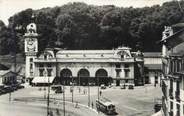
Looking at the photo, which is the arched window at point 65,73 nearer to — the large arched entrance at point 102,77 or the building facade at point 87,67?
the building facade at point 87,67

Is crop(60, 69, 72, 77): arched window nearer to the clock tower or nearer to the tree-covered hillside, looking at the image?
the clock tower

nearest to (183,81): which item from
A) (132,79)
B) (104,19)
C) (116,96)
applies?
(116,96)

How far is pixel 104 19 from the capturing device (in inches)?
1785

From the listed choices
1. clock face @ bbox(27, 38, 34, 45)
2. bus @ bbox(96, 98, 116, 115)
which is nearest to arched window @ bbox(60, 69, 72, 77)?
clock face @ bbox(27, 38, 34, 45)

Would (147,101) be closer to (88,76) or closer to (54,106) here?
(54,106)

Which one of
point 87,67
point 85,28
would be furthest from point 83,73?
point 85,28

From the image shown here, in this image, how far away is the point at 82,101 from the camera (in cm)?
2983

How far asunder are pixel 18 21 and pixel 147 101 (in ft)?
80.8

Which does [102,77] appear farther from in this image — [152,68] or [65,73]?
[152,68]

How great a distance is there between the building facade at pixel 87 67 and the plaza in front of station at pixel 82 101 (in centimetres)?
245

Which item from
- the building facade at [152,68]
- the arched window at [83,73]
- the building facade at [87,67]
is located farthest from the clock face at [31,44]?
the building facade at [152,68]

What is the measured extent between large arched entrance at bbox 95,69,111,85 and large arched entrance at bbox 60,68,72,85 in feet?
8.04

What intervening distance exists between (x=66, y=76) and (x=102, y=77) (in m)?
3.27

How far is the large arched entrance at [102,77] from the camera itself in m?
39.8
